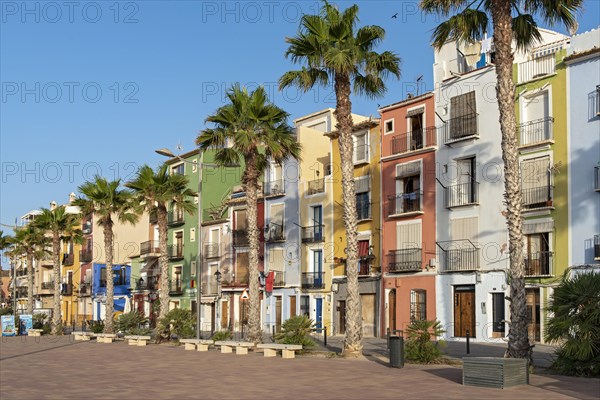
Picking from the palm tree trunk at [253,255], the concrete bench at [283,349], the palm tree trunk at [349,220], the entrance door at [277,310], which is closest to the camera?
the palm tree trunk at [349,220]

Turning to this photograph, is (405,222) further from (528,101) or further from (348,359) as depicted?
(348,359)

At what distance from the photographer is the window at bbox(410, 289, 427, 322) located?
133 ft

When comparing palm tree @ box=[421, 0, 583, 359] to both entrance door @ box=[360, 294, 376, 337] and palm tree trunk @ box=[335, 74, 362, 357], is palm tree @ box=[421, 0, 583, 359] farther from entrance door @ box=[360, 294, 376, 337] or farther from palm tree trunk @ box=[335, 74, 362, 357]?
entrance door @ box=[360, 294, 376, 337]

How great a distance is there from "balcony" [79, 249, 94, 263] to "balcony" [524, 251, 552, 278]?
5615cm

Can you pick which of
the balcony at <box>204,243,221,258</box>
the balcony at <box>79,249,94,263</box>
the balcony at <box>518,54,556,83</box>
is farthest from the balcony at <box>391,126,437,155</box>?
the balcony at <box>79,249,94,263</box>

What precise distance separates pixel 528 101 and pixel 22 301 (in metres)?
89.2

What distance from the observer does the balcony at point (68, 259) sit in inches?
3398

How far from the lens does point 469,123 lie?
38.4 meters

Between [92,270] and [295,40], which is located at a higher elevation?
[295,40]

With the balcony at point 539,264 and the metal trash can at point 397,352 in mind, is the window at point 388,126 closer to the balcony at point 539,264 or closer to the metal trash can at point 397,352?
the balcony at point 539,264

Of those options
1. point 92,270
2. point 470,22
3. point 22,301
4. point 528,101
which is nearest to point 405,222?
point 528,101

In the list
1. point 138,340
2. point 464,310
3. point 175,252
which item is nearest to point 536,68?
point 464,310

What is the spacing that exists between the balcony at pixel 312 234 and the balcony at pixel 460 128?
1152cm

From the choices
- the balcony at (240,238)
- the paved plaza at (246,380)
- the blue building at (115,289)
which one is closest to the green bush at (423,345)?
the paved plaza at (246,380)
